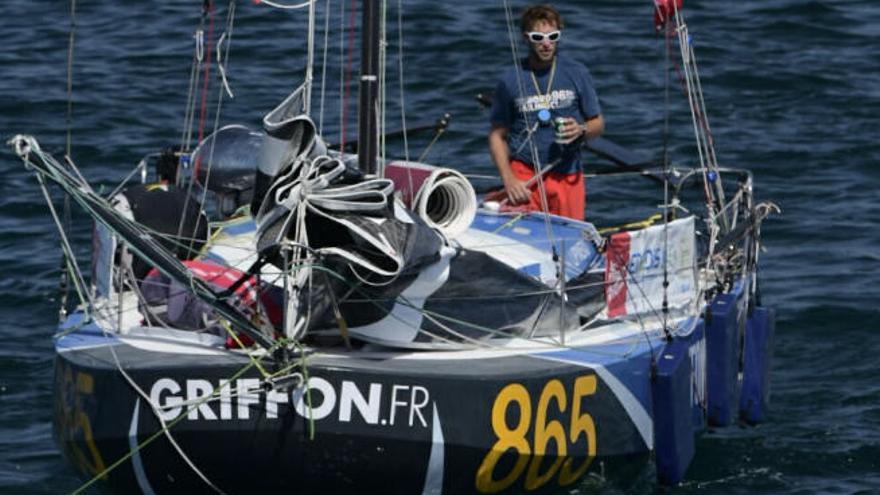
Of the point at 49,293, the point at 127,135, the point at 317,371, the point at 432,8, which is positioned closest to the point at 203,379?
the point at 317,371

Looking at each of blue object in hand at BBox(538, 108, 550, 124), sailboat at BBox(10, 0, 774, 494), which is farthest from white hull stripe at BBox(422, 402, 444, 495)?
blue object in hand at BBox(538, 108, 550, 124)

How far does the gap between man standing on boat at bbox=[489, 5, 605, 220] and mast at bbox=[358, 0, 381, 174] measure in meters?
1.43

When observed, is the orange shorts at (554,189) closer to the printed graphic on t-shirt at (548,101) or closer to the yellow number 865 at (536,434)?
the printed graphic on t-shirt at (548,101)

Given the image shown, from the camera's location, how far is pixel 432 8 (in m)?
19.7

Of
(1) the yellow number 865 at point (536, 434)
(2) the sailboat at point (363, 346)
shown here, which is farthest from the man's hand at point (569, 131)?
(1) the yellow number 865 at point (536, 434)

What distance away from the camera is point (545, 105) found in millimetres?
10734

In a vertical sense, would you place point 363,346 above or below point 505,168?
below

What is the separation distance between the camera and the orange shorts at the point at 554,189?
1098cm

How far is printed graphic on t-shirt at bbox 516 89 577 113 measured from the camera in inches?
422

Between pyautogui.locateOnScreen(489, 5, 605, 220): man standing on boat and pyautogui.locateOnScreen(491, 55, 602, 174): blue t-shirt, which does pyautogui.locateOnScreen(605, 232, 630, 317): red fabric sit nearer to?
pyautogui.locateOnScreen(489, 5, 605, 220): man standing on boat

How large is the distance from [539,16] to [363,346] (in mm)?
2553

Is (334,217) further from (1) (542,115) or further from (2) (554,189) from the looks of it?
(2) (554,189)

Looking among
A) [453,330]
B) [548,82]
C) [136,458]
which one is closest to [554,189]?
[548,82]

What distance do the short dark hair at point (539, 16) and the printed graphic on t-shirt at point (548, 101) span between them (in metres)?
0.34
